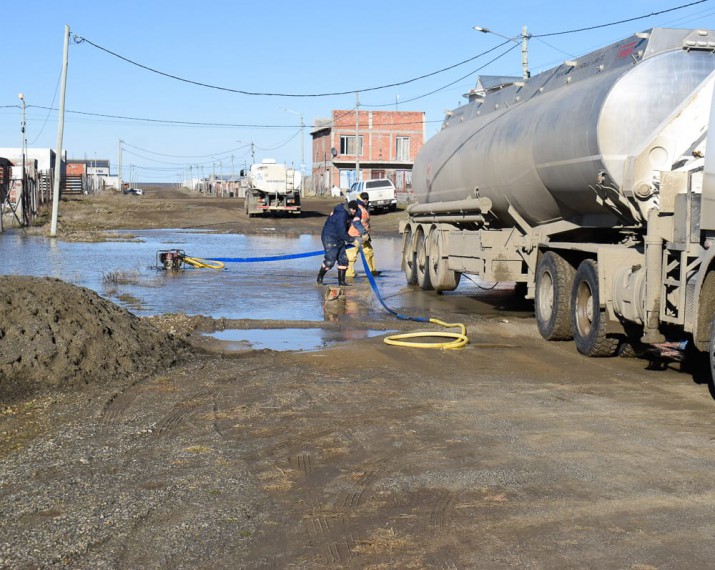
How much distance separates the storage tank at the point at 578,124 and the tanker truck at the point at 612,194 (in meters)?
0.02

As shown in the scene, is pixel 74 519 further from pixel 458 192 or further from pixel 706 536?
pixel 458 192

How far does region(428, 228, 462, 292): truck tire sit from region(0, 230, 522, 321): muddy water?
229 millimetres

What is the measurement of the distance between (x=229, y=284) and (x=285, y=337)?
7528 mm

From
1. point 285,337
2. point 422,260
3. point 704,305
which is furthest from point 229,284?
point 704,305

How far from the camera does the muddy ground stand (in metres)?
5.02

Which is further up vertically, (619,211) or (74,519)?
(619,211)

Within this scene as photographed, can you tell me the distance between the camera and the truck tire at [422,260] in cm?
2023

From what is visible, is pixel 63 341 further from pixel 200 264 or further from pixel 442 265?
pixel 200 264

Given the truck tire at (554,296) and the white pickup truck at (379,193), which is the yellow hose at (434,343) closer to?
the truck tire at (554,296)

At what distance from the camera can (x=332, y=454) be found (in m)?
6.81

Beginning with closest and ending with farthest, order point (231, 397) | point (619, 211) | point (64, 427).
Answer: point (64, 427) → point (231, 397) → point (619, 211)

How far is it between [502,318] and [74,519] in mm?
10802

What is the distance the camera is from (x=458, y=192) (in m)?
18.1

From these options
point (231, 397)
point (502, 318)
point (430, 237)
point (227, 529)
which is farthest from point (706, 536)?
point (430, 237)
